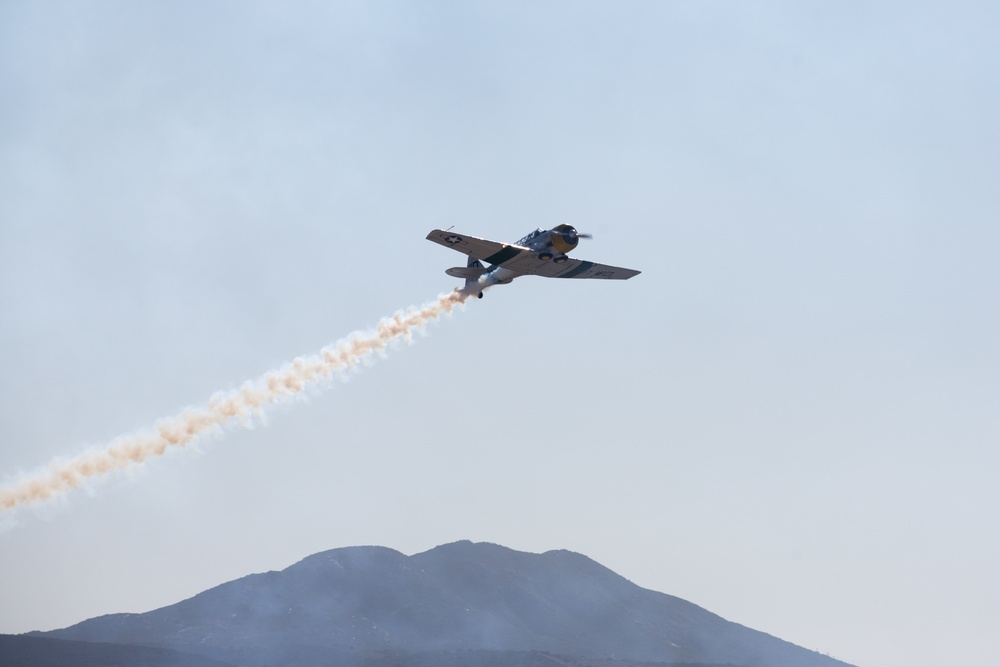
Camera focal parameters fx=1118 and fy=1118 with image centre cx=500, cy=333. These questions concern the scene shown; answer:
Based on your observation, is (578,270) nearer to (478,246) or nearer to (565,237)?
(565,237)

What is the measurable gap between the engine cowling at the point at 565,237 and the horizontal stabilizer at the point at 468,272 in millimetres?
7282

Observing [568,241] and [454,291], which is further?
[454,291]

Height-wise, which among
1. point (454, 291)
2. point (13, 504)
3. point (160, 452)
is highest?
point (454, 291)

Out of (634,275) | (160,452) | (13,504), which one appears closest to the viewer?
(13,504)

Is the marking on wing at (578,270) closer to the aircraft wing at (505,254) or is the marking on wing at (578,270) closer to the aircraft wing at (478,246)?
the aircraft wing at (505,254)

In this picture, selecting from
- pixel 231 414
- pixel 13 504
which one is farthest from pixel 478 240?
pixel 13 504

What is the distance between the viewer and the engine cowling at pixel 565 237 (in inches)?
3497

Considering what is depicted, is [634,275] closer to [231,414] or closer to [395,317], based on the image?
[395,317]

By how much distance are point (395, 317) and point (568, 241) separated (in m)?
21.1

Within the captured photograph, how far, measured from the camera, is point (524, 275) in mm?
93750

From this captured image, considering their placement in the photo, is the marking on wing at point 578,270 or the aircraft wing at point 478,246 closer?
the aircraft wing at point 478,246

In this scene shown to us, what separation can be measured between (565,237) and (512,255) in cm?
481

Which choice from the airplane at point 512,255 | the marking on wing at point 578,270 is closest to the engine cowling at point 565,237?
the airplane at point 512,255

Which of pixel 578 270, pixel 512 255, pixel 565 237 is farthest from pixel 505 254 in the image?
pixel 578 270
